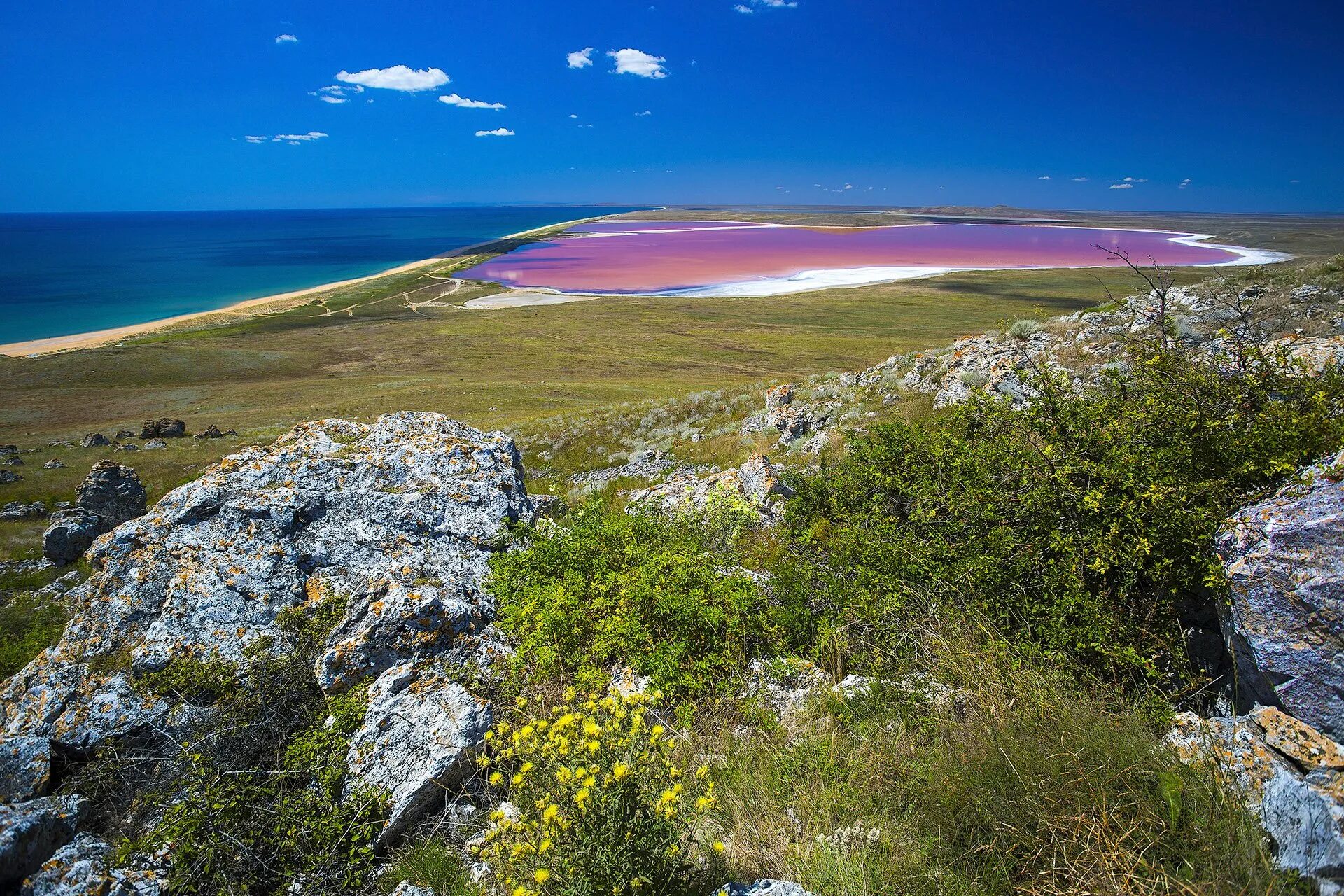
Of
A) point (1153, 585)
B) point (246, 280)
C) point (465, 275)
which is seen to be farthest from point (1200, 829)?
point (246, 280)

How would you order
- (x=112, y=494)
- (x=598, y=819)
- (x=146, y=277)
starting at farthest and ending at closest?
(x=146, y=277)
(x=112, y=494)
(x=598, y=819)

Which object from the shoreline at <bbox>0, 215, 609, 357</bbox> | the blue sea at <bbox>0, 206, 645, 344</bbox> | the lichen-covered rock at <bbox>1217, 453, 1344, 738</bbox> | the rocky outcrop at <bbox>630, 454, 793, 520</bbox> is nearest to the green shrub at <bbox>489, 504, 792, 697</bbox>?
the rocky outcrop at <bbox>630, 454, 793, 520</bbox>

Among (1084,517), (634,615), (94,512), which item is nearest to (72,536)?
(94,512)

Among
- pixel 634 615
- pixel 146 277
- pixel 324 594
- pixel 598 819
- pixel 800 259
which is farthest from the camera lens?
pixel 800 259

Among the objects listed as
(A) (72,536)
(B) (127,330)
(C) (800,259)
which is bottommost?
(A) (72,536)

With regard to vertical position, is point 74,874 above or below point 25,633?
above

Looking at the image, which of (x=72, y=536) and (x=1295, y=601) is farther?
(x=72, y=536)

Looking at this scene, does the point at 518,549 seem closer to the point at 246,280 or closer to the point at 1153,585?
the point at 1153,585

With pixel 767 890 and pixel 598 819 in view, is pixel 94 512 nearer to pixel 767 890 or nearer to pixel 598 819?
pixel 598 819
